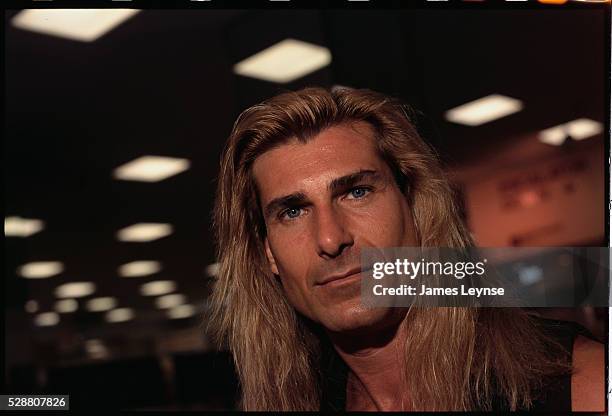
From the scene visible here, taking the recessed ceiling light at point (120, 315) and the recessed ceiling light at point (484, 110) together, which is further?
the recessed ceiling light at point (120, 315)

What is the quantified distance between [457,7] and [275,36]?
539 millimetres

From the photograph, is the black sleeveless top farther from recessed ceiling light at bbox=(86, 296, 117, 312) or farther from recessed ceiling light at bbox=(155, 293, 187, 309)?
recessed ceiling light at bbox=(86, 296, 117, 312)

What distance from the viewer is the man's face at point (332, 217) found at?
1.57 metres

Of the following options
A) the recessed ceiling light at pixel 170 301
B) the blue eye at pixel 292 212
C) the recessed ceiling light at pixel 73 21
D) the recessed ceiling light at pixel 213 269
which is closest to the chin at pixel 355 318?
the blue eye at pixel 292 212

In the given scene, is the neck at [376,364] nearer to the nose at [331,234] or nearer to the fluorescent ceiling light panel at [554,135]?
the nose at [331,234]

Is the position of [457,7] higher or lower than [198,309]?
higher

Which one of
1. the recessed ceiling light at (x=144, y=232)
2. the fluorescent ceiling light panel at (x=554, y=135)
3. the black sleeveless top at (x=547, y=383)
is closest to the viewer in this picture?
the black sleeveless top at (x=547, y=383)

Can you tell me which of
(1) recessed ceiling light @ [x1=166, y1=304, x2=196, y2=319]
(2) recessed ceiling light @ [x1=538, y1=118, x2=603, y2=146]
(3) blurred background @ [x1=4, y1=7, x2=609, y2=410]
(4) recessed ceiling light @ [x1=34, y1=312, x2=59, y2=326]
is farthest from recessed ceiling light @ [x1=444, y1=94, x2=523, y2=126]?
(4) recessed ceiling light @ [x1=34, y1=312, x2=59, y2=326]

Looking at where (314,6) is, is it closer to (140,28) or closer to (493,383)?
(140,28)

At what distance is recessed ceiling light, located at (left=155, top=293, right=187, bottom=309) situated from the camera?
1904 millimetres

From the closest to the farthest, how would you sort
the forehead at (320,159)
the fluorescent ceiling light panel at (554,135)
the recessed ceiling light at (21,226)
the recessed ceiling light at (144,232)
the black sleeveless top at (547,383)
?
1. the black sleeveless top at (547,383)
2. the forehead at (320,159)
3. the fluorescent ceiling light panel at (554,135)
4. the recessed ceiling light at (21,226)
5. the recessed ceiling light at (144,232)

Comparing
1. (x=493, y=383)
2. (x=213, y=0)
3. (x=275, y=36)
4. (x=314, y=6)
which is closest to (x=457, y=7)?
(x=314, y=6)

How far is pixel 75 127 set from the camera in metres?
1.94

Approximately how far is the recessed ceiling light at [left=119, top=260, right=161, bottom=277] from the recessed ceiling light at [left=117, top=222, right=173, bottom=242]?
82mm
